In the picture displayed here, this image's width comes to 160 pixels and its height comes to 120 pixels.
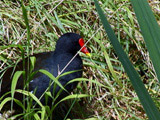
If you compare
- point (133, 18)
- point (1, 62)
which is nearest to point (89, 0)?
point (133, 18)

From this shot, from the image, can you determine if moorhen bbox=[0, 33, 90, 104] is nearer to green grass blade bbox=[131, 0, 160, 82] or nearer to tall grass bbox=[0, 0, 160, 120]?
tall grass bbox=[0, 0, 160, 120]

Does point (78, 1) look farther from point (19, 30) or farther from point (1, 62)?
point (1, 62)

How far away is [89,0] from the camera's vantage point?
124 inches

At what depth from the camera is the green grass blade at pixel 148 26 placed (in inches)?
33.0

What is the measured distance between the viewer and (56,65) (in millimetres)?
2615

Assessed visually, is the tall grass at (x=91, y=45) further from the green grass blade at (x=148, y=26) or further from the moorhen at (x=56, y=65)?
the green grass blade at (x=148, y=26)

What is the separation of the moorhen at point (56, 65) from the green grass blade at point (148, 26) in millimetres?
1640

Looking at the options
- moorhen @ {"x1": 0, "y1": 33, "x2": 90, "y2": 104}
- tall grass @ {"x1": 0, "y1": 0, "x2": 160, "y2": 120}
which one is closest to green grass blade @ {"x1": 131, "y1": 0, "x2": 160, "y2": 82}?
moorhen @ {"x1": 0, "y1": 33, "x2": 90, "y2": 104}

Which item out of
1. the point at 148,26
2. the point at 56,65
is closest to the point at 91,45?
the point at 56,65

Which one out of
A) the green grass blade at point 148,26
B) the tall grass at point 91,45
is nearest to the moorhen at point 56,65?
the tall grass at point 91,45

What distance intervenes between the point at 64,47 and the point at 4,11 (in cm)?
66

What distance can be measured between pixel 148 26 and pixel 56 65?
1811 mm

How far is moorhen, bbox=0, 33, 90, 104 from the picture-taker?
247 centimetres

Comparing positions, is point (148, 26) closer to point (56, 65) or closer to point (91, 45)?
point (56, 65)
